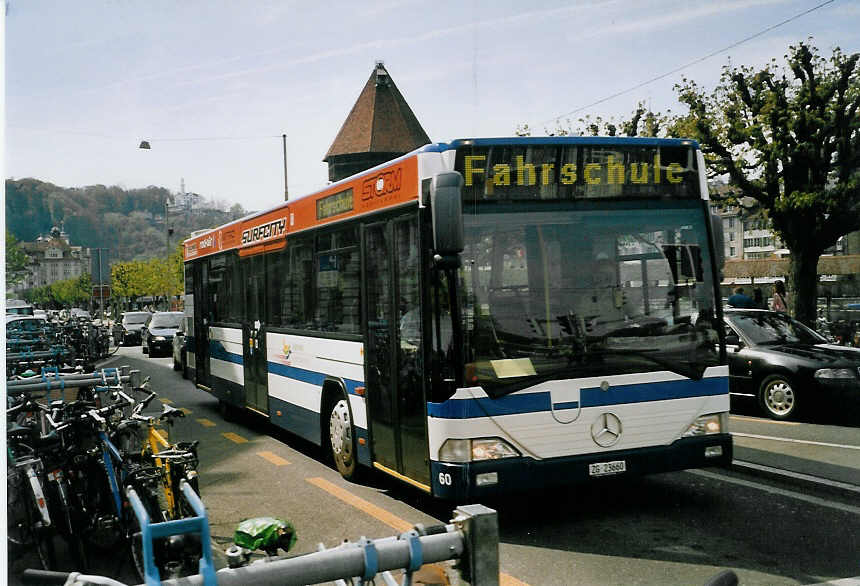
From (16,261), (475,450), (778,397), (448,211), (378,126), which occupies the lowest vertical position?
(778,397)

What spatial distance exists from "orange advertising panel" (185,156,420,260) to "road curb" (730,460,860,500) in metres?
4.19

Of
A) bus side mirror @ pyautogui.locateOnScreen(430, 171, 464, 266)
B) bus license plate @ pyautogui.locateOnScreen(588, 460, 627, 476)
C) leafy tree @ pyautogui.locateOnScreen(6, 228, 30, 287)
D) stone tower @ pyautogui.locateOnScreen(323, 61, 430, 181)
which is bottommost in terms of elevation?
bus license plate @ pyautogui.locateOnScreen(588, 460, 627, 476)

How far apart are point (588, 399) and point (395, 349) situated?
1.61 m

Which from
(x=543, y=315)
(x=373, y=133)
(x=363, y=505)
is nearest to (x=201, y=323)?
(x=363, y=505)

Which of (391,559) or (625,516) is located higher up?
(391,559)

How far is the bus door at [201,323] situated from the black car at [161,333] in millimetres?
16738

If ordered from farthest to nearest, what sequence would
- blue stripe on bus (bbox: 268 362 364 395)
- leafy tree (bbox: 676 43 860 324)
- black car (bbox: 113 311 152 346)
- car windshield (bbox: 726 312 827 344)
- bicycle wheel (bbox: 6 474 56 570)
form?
black car (bbox: 113 311 152 346) → leafy tree (bbox: 676 43 860 324) → car windshield (bbox: 726 312 827 344) → blue stripe on bus (bbox: 268 362 364 395) → bicycle wheel (bbox: 6 474 56 570)

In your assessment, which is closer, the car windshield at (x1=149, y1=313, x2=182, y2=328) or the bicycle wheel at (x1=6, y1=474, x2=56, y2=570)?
the bicycle wheel at (x1=6, y1=474, x2=56, y2=570)

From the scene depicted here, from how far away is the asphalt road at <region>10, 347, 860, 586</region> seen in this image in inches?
216

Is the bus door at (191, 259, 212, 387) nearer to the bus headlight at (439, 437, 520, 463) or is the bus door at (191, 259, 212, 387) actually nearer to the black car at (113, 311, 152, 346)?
the bus headlight at (439, 437, 520, 463)

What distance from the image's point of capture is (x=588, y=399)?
20.3 feet

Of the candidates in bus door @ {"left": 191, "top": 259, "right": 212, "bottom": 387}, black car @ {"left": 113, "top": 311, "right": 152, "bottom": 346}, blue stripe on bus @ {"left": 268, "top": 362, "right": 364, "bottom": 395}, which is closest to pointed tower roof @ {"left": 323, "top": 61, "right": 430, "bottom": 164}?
black car @ {"left": 113, "top": 311, "right": 152, "bottom": 346}

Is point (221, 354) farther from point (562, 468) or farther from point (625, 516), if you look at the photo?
point (562, 468)

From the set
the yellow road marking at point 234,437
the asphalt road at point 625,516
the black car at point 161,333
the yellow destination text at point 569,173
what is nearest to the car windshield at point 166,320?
the black car at point 161,333
